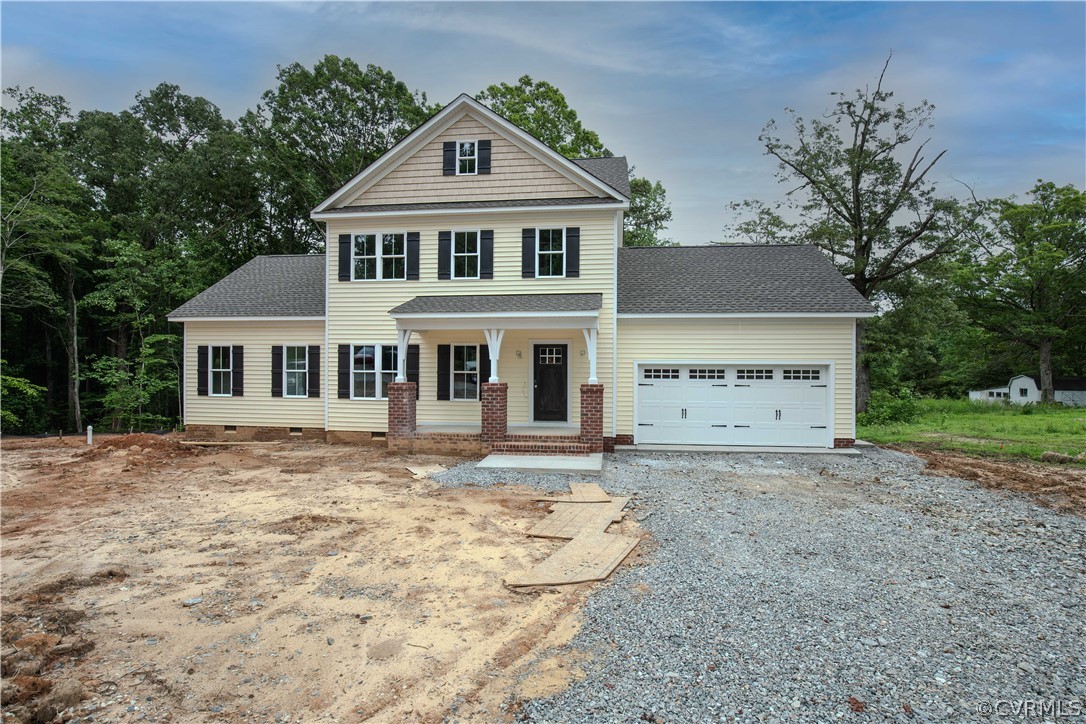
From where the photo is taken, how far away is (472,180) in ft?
46.4

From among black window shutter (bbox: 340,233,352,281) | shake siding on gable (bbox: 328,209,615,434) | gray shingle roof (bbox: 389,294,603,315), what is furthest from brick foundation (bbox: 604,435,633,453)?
black window shutter (bbox: 340,233,352,281)

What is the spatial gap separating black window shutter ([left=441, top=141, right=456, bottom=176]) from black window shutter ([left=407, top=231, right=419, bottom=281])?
190 centimetres

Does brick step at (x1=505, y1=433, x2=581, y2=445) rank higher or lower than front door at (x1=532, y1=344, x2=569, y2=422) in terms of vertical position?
lower

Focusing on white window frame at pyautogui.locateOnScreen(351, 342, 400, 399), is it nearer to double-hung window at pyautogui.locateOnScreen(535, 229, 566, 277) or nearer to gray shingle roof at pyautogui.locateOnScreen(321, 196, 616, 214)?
Result: gray shingle roof at pyautogui.locateOnScreen(321, 196, 616, 214)

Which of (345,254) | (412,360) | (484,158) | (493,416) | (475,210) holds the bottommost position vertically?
(493,416)

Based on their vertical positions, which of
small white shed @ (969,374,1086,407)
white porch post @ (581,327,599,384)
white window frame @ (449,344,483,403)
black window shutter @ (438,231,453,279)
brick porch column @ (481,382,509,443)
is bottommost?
small white shed @ (969,374,1086,407)

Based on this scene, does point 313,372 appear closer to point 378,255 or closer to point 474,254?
point 378,255

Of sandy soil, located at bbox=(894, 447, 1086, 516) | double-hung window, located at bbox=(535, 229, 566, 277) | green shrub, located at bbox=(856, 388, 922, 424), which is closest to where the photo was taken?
sandy soil, located at bbox=(894, 447, 1086, 516)

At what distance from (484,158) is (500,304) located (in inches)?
170

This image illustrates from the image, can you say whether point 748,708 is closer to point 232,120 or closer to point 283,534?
point 283,534

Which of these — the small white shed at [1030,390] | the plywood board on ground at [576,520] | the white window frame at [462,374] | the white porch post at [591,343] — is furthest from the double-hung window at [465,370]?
the small white shed at [1030,390]

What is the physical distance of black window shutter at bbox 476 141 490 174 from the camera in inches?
555

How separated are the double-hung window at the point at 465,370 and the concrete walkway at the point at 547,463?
2773 mm

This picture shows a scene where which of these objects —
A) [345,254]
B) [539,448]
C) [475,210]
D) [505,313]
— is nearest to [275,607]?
[539,448]
